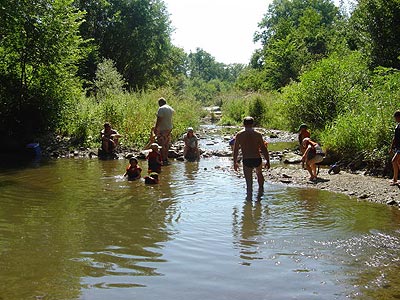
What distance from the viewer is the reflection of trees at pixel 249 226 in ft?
19.6

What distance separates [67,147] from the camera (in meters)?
18.3

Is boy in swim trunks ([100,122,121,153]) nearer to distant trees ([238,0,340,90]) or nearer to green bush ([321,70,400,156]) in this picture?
green bush ([321,70,400,156])

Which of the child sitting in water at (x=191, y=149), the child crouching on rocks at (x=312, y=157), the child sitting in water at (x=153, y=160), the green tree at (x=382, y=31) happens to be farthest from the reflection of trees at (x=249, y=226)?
the green tree at (x=382, y=31)

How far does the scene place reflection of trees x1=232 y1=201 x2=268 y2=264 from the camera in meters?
5.96

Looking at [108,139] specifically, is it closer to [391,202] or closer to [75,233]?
[75,233]

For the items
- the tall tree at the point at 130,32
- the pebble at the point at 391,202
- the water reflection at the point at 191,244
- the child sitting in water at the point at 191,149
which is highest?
the tall tree at the point at 130,32

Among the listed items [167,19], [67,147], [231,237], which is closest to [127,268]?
[231,237]

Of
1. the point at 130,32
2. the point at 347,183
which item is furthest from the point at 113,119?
the point at 130,32

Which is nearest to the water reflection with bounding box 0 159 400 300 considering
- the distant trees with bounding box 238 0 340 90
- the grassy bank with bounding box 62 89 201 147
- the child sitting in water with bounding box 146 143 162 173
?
the child sitting in water with bounding box 146 143 162 173

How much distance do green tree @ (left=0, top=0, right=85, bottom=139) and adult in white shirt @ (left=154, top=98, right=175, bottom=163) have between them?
5638 millimetres

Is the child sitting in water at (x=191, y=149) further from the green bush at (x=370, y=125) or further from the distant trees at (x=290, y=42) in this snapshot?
the distant trees at (x=290, y=42)

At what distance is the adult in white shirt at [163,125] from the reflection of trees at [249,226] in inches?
278

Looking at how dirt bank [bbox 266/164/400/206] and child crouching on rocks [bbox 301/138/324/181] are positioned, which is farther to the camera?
child crouching on rocks [bbox 301/138/324/181]

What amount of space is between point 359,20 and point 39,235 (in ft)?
67.4
